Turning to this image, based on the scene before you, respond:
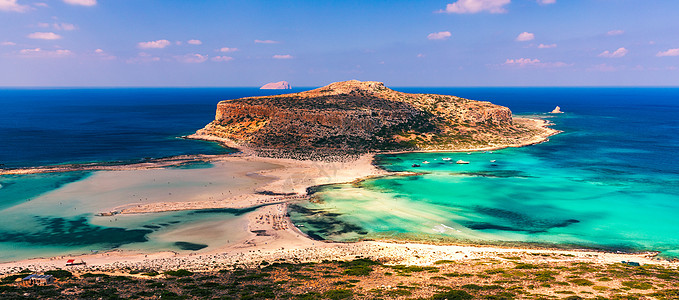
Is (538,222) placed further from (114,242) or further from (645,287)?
(114,242)

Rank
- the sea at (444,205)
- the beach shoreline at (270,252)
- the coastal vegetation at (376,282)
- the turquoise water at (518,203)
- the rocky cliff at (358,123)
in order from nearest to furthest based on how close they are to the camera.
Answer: the coastal vegetation at (376,282) → the beach shoreline at (270,252) → the sea at (444,205) → the turquoise water at (518,203) → the rocky cliff at (358,123)

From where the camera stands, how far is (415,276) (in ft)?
132

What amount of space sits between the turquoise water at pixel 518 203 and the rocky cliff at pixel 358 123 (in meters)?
19.5

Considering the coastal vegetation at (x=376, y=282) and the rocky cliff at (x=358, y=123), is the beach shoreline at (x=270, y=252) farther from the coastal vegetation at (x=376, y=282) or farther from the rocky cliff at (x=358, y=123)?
the rocky cliff at (x=358, y=123)

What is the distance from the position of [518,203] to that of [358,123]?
72456 mm

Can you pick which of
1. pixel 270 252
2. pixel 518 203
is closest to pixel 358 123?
pixel 518 203

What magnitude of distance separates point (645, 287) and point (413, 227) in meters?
29.5

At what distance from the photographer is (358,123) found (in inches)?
5330

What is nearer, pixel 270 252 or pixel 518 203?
pixel 270 252

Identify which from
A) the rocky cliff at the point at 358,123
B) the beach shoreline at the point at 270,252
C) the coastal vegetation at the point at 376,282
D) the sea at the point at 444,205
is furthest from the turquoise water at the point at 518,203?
the rocky cliff at the point at 358,123

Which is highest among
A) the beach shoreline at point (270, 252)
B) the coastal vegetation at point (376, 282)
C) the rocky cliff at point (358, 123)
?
the rocky cliff at point (358, 123)

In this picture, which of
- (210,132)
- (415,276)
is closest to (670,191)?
(415,276)

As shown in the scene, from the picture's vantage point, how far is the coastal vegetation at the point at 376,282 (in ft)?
113

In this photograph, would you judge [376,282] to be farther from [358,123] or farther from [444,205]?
[358,123]
